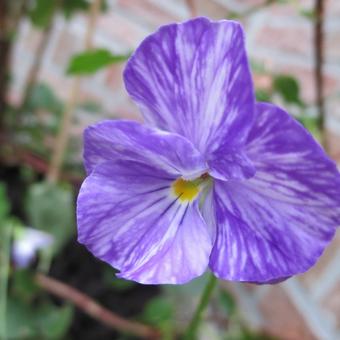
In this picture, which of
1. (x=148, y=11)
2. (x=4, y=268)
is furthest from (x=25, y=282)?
(x=148, y=11)

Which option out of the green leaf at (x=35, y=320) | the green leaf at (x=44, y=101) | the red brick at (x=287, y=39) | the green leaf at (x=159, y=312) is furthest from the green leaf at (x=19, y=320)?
the red brick at (x=287, y=39)

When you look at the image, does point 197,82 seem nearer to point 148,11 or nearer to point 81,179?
point 81,179

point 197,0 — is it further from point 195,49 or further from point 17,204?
point 195,49

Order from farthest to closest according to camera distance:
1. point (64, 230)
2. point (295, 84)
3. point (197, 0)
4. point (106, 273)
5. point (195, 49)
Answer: point (197, 0)
point (106, 273)
point (64, 230)
point (295, 84)
point (195, 49)

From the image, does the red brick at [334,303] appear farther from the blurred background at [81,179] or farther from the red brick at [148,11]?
the red brick at [148,11]

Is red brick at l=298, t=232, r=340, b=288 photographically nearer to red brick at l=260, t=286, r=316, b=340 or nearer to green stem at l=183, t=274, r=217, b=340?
red brick at l=260, t=286, r=316, b=340

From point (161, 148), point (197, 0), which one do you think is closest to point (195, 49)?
point (161, 148)

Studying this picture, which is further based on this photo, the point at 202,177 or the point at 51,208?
the point at 51,208
